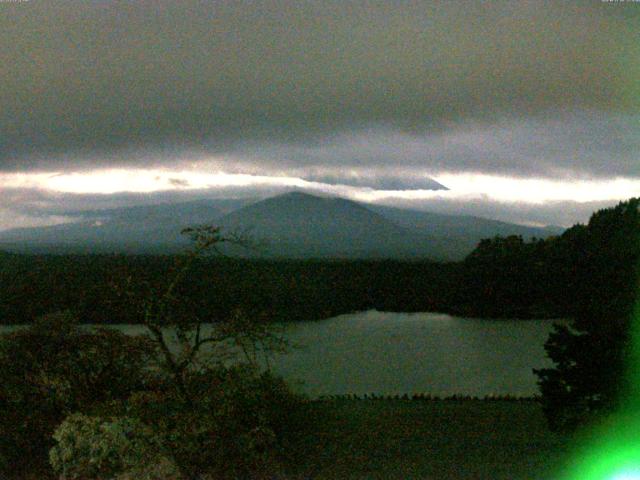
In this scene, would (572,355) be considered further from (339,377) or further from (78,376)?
(339,377)

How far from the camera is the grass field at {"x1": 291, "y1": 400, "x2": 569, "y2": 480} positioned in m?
6.97

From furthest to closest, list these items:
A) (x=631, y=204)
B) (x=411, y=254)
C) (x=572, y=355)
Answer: (x=411, y=254) < (x=631, y=204) < (x=572, y=355)

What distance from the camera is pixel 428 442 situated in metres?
7.88

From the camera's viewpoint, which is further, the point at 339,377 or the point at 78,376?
the point at 339,377

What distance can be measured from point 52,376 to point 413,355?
12486 millimetres

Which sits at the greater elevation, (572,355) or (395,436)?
(572,355)

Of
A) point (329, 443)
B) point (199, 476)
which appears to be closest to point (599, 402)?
point (329, 443)

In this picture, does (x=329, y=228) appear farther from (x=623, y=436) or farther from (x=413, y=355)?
(x=623, y=436)

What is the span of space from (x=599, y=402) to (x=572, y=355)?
540 mm

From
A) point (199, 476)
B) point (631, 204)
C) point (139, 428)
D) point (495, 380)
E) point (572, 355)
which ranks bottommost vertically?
point (495, 380)

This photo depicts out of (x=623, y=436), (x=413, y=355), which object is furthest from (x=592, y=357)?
(x=413, y=355)

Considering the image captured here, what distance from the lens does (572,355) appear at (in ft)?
22.3

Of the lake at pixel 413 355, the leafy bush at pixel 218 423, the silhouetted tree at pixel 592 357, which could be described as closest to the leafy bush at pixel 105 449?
the leafy bush at pixel 218 423

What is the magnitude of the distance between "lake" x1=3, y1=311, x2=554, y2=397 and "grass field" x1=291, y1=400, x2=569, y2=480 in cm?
222
